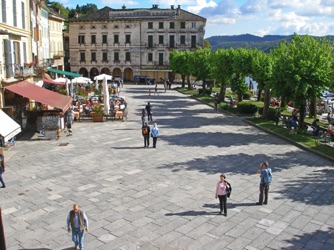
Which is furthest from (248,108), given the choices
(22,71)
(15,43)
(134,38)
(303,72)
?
(134,38)

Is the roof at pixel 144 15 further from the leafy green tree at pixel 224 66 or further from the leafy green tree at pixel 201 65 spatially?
the leafy green tree at pixel 224 66

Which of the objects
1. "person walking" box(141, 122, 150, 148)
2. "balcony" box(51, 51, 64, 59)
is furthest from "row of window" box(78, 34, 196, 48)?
"person walking" box(141, 122, 150, 148)

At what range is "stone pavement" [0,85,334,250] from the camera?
10.7 metres

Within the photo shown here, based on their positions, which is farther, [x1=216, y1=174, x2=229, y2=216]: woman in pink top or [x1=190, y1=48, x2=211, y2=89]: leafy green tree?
[x1=190, y1=48, x2=211, y2=89]: leafy green tree

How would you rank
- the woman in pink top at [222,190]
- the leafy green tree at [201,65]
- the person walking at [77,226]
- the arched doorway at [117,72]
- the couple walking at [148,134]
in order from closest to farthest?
the person walking at [77,226]
the woman in pink top at [222,190]
the couple walking at [148,134]
the leafy green tree at [201,65]
the arched doorway at [117,72]

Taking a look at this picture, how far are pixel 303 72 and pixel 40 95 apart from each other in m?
16.6

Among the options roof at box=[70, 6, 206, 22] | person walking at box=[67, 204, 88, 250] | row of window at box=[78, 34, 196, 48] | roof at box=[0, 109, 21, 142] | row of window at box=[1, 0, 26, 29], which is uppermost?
roof at box=[70, 6, 206, 22]

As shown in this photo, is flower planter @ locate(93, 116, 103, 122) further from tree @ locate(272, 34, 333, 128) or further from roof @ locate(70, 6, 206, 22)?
roof @ locate(70, 6, 206, 22)

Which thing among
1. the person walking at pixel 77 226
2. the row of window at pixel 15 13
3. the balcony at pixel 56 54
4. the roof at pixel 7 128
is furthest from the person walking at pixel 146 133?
the balcony at pixel 56 54

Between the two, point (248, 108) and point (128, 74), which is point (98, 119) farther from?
point (128, 74)

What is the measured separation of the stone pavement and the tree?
325 cm

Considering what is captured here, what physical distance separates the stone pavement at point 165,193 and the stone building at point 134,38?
49656 millimetres

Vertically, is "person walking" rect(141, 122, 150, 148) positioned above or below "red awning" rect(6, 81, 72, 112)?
below

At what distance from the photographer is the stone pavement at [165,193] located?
1066 centimetres
